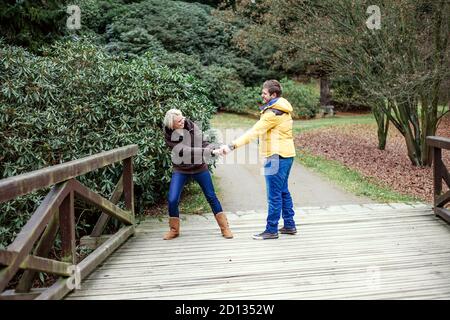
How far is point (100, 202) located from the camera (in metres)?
5.28

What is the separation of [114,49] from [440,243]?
60.1ft

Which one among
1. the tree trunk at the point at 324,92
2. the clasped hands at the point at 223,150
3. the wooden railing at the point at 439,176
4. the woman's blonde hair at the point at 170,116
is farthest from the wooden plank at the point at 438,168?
the tree trunk at the point at 324,92

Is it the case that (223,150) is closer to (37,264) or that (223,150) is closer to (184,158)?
(184,158)

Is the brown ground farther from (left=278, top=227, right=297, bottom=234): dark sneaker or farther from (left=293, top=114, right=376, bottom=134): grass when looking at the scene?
(left=278, top=227, right=297, bottom=234): dark sneaker

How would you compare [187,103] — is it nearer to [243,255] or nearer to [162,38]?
[243,255]

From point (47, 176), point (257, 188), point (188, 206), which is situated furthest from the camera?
point (257, 188)

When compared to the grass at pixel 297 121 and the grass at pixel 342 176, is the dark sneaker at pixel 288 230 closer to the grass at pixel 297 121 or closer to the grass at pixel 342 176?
the grass at pixel 342 176

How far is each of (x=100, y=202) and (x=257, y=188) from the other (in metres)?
5.04

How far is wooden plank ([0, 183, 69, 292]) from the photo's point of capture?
323 centimetres

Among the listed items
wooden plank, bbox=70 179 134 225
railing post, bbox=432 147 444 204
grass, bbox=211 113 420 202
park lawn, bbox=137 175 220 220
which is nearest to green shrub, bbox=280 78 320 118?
grass, bbox=211 113 420 202

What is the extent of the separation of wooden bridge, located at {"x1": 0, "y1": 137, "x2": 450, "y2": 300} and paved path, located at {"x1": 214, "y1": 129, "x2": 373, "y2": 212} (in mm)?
1671

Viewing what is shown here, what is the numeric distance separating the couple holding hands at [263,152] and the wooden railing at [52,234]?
0.67 metres

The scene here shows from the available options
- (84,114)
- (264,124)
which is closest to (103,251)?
(264,124)

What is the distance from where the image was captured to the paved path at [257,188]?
344 inches
